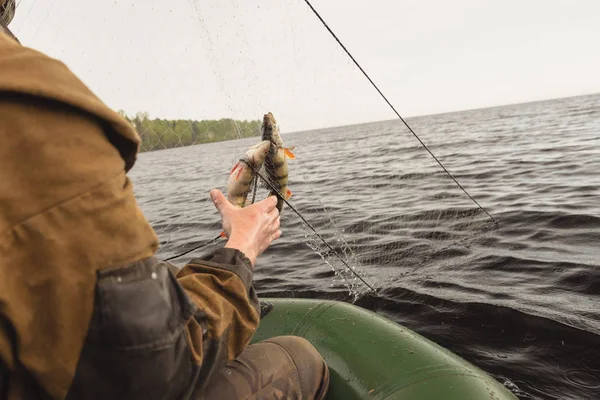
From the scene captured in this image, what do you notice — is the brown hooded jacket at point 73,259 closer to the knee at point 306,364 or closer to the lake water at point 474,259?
the knee at point 306,364

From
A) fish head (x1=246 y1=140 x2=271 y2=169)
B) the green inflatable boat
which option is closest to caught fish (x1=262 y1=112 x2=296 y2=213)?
fish head (x1=246 y1=140 x2=271 y2=169)

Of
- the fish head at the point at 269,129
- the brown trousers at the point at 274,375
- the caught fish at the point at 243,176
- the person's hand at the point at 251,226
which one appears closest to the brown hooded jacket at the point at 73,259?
the person's hand at the point at 251,226

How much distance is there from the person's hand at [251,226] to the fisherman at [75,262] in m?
0.50

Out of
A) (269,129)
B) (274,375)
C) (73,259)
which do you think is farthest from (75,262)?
(269,129)

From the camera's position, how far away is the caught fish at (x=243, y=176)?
3.17 m

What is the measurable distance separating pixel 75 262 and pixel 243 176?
2282 millimetres

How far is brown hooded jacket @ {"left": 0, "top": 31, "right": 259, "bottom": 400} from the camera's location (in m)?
0.86

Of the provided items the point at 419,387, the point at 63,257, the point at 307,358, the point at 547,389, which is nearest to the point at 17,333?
the point at 63,257

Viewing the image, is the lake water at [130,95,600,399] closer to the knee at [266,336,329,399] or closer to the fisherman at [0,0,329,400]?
Result: the knee at [266,336,329,399]

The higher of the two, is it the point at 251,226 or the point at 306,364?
the point at 251,226

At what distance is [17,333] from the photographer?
892 mm

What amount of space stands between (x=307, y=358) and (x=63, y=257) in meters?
1.66

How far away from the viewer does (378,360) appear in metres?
2.62

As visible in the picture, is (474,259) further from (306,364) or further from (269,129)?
(306,364)
